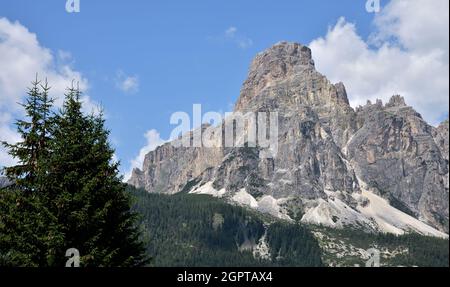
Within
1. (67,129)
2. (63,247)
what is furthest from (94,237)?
(67,129)

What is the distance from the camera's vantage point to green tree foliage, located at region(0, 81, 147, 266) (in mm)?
33344

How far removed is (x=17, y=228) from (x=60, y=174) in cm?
361

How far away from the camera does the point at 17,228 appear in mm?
35031

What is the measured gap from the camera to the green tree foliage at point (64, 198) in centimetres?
3334

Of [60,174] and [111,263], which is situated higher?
[60,174]

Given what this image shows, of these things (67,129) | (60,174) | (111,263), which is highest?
(67,129)

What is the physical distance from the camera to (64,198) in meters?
33.4
